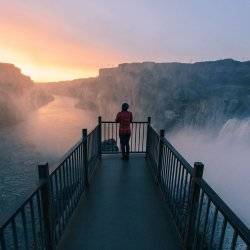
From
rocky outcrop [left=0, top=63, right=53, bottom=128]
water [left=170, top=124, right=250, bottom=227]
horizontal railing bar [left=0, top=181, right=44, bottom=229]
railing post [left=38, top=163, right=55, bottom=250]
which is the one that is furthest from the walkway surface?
rocky outcrop [left=0, top=63, right=53, bottom=128]

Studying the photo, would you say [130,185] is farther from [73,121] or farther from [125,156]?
[73,121]

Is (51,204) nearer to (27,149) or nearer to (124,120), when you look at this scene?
(124,120)

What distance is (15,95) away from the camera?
138500 mm

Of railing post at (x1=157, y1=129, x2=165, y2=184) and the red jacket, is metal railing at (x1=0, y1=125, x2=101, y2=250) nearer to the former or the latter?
railing post at (x1=157, y1=129, x2=165, y2=184)

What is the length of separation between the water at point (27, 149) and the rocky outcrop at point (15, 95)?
15.0 metres

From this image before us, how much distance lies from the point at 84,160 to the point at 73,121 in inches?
4213

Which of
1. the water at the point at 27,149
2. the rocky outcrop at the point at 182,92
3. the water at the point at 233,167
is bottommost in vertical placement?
the water at the point at 27,149

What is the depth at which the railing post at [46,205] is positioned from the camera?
3.15m

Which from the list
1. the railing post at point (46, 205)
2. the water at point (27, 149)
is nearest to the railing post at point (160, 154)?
the railing post at point (46, 205)

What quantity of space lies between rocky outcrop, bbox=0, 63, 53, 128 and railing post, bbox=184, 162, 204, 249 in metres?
108

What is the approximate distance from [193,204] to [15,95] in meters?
150

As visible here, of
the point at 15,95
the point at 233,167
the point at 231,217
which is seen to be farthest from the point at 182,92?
the point at 15,95

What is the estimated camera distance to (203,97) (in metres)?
76.1

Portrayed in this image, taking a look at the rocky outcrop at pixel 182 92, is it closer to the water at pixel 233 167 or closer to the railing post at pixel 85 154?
the water at pixel 233 167
